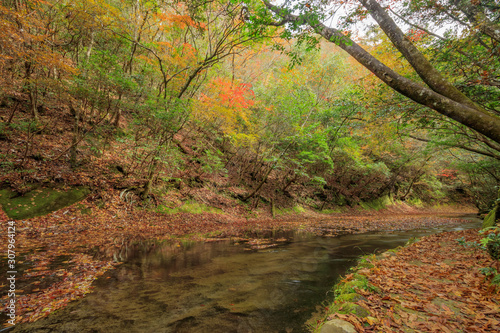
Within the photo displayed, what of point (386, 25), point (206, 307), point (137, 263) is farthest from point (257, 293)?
point (386, 25)

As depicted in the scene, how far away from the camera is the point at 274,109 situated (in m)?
16.3

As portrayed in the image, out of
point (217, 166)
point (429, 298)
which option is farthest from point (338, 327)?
point (217, 166)

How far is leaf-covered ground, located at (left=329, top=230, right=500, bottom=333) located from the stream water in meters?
1.10

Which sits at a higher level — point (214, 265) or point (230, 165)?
point (230, 165)

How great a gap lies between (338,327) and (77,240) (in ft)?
26.4

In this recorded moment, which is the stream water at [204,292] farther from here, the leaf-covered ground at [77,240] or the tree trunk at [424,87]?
the tree trunk at [424,87]

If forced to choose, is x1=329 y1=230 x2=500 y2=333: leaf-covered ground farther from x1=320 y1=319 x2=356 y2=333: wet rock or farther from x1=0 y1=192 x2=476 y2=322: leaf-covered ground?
x1=0 y1=192 x2=476 y2=322: leaf-covered ground

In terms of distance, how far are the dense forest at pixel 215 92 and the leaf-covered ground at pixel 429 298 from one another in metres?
2.60

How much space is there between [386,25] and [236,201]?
539 inches

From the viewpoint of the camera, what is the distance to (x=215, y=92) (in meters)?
13.3

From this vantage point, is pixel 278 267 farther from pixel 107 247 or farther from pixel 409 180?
pixel 409 180

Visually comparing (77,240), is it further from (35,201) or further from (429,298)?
(429,298)

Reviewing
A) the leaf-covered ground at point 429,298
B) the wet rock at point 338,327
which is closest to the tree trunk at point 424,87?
the leaf-covered ground at point 429,298

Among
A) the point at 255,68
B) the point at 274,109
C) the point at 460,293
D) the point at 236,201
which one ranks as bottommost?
the point at 236,201
